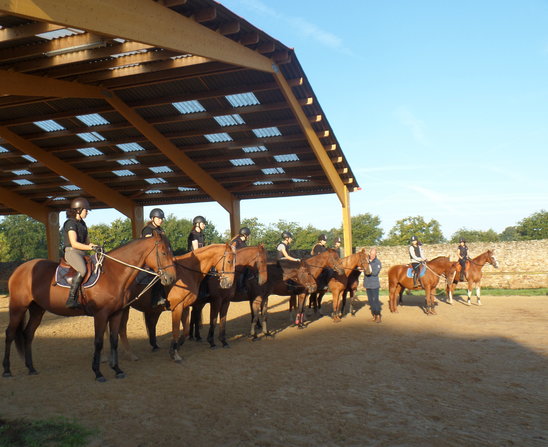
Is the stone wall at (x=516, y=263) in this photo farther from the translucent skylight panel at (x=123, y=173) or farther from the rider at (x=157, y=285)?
the rider at (x=157, y=285)

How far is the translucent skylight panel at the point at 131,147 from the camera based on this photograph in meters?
18.1

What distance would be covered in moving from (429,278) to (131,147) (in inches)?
502

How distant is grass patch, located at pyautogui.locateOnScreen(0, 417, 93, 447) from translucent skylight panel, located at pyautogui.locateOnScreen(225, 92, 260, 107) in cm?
1145

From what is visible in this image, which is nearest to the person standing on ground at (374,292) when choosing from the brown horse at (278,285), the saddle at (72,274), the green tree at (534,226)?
the brown horse at (278,285)

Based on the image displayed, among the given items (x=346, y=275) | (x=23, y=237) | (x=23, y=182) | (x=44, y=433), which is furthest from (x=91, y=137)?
(x=23, y=237)

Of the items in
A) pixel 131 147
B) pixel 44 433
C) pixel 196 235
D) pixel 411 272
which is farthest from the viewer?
pixel 131 147

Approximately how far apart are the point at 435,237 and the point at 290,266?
206ft

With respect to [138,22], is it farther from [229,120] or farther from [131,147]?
[131,147]

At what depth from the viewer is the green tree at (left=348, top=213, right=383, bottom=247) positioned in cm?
7869

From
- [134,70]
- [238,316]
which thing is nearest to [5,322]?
[238,316]

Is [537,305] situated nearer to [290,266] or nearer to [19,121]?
[290,266]

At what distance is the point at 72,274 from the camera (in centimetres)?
676

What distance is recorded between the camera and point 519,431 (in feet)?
14.5

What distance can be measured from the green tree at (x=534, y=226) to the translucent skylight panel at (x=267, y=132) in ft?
192
